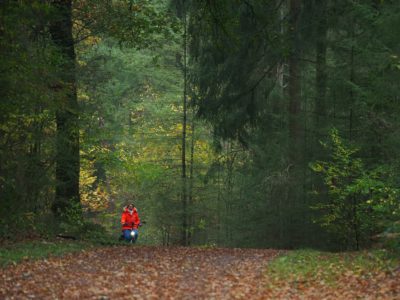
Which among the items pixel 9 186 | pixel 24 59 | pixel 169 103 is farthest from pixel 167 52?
pixel 24 59

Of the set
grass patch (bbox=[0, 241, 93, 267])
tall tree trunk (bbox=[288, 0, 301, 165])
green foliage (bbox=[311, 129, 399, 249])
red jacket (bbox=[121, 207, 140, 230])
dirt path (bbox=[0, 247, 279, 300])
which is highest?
tall tree trunk (bbox=[288, 0, 301, 165])

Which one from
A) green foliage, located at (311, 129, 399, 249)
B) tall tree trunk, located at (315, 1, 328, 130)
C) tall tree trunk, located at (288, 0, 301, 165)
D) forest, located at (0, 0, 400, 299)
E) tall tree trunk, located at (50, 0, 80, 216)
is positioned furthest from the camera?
tall tree trunk, located at (288, 0, 301, 165)

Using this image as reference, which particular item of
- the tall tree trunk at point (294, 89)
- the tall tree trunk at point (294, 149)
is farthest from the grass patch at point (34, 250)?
the tall tree trunk at point (294, 89)

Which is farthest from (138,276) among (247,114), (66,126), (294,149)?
(247,114)

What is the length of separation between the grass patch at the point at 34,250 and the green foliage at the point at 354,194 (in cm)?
621

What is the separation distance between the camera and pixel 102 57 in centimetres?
1702

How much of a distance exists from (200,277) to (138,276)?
3.96 feet

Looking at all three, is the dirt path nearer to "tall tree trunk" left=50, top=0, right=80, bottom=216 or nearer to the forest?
the forest

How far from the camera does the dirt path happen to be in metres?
8.59

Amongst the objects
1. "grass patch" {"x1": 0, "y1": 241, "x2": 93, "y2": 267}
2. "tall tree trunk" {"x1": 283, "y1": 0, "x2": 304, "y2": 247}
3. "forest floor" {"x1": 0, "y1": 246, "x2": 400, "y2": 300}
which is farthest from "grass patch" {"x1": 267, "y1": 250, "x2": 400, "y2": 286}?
"tall tree trunk" {"x1": 283, "y1": 0, "x2": 304, "y2": 247}

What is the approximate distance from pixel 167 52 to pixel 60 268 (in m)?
17.3

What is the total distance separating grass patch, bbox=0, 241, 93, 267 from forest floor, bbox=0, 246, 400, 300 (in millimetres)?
263

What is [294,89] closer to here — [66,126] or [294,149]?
[294,149]

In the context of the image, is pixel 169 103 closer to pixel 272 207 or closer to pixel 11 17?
pixel 272 207
